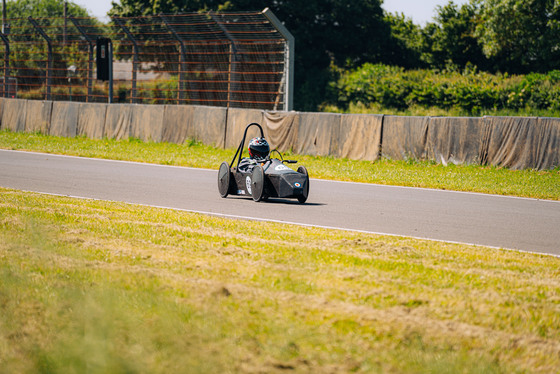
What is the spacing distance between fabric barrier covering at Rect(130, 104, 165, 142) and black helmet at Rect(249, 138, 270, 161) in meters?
12.0

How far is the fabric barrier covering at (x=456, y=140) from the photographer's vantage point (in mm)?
17938

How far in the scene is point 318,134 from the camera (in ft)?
65.7

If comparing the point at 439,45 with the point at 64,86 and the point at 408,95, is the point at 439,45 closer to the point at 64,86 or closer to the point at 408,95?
the point at 408,95

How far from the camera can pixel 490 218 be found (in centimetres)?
1055

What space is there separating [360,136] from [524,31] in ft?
74.1

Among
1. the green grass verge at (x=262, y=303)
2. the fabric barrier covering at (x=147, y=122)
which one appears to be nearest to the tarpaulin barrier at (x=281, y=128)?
the fabric barrier covering at (x=147, y=122)

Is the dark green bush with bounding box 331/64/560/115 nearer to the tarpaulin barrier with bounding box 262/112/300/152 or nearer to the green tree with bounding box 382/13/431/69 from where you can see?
the green tree with bounding box 382/13/431/69

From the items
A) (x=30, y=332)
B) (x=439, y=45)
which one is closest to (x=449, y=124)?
(x=30, y=332)

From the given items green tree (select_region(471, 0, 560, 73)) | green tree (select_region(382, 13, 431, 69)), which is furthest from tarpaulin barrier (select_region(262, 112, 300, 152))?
green tree (select_region(382, 13, 431, 69))

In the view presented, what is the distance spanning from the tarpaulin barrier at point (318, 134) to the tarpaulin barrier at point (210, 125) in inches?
105

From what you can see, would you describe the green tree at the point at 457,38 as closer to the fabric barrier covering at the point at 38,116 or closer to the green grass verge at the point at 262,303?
the fabric barrier covering at the point at 38,116

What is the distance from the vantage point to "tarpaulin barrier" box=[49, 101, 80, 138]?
24658 millimetres

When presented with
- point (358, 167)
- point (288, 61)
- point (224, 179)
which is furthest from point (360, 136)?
point (224, 179)

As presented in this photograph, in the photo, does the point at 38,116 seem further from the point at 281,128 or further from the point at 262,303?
the point at 262,303
